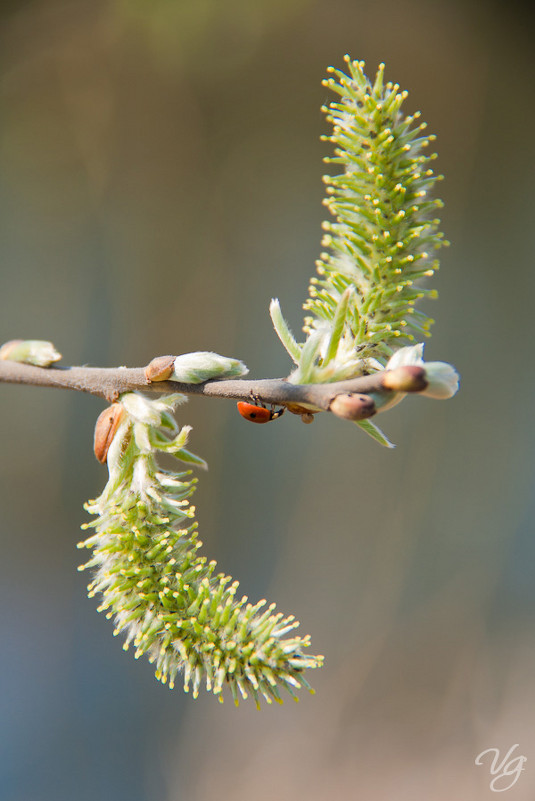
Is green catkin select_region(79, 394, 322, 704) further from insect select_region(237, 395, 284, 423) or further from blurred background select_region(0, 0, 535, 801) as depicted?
blurred background select_region(0, 0, 535, 801)

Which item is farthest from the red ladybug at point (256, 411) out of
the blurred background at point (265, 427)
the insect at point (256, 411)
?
the blurred background at point (265, 427)

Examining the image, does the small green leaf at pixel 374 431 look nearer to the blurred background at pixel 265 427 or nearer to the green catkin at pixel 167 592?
the green catkin at pixel 167 592

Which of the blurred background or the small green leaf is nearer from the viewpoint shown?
the small green leaf

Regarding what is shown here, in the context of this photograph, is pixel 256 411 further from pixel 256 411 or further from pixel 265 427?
pixel 265 427

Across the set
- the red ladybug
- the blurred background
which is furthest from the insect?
the blurred background

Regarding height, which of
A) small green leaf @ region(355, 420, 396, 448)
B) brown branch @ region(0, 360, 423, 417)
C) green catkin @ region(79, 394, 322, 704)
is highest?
brown branch @ region(0, 360, 423, 417)

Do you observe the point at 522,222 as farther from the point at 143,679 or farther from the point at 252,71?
the point at 143,679

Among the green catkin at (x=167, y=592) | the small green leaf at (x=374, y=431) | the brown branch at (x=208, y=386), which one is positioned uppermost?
the brown branch at (x=208, y=386)
